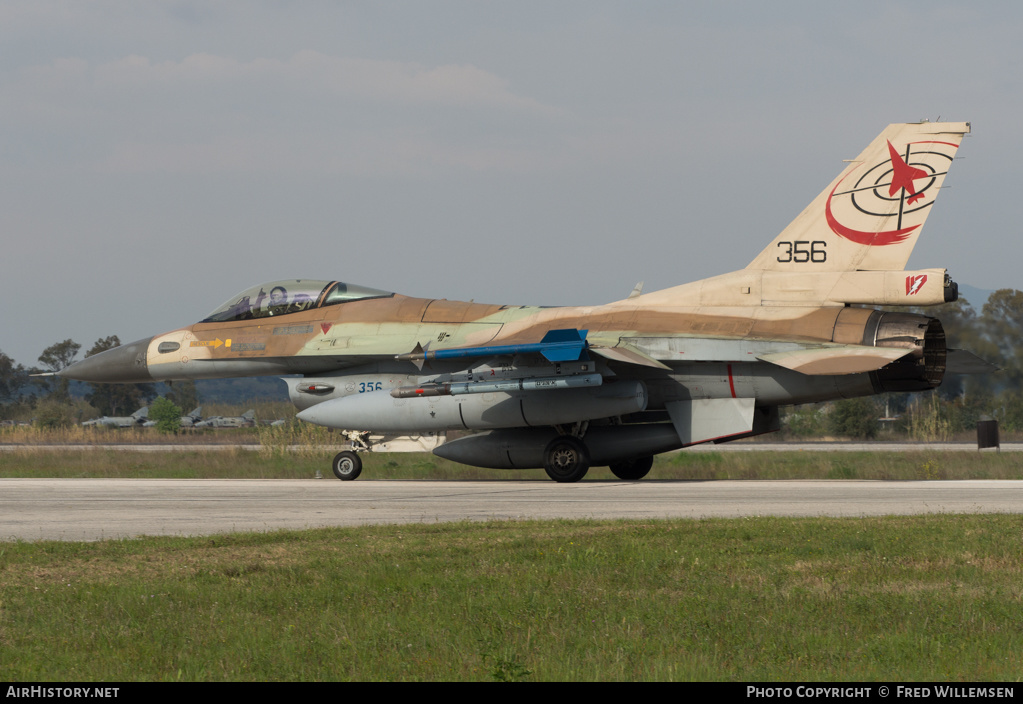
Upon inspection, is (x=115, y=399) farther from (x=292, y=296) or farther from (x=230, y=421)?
(x=292, y=296)

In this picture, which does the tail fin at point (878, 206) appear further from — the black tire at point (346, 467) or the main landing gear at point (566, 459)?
the black tire at point (346, 467)

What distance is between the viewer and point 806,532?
379 inches

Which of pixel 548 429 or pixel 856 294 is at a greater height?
pixel 856 294

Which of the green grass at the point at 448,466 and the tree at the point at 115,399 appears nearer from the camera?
the green grass at the point at 448,466

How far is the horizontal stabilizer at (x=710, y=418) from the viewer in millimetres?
Result: 17359

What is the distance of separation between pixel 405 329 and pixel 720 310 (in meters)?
6.12

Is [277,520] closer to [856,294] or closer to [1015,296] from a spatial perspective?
[856,294]

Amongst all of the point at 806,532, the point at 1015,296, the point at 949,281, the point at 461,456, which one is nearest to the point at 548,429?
the point at 461,456

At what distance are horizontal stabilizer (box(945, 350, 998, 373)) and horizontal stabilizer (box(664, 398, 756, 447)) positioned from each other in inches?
167

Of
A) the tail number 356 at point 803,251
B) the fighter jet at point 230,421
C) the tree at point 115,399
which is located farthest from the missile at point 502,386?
the tree at point 115,399

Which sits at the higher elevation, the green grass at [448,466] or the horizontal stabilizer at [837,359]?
the horizontal stabilizer at [837,359]

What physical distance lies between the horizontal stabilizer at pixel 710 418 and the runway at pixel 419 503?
90cm

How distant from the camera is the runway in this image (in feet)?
38.3

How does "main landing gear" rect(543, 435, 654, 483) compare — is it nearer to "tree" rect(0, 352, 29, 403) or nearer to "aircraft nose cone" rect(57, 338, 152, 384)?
"aircraft nose cone" rect(57, 338, 152, 384)
